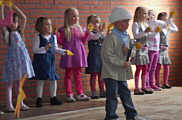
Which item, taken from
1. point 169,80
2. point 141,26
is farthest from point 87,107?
point 169,80

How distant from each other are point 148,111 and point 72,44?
5.98 feet

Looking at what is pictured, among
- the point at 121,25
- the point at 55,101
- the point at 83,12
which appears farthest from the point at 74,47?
the point at 121,25

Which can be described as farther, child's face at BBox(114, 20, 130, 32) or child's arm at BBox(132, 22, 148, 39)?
child's arm at BBox(132, 22, 148, 39)

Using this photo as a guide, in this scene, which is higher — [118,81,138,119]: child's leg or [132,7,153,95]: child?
[132,7,153,95]: child

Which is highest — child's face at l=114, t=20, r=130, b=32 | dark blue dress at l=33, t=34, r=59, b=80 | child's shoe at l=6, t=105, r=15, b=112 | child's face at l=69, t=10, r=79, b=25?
child's face at l=69, t=10, r=79, b=25

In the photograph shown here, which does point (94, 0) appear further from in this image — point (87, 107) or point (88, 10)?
point (87, 107)

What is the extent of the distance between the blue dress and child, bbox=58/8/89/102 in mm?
975

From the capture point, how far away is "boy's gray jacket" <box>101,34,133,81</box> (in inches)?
171

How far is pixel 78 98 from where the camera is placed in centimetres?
637

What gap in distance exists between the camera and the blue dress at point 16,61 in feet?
17.8

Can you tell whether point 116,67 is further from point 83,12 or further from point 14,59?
point 83,12

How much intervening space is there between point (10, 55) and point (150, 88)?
2803mm

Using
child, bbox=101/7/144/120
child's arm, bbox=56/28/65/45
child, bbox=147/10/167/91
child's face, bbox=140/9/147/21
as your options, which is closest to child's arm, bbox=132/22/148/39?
child's face, bbox=140/9/147/21

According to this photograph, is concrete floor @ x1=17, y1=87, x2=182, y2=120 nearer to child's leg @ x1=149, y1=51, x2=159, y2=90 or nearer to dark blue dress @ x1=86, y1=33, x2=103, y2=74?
dark blue dress @ x1=86, y1=33, x2=103, y2=74
